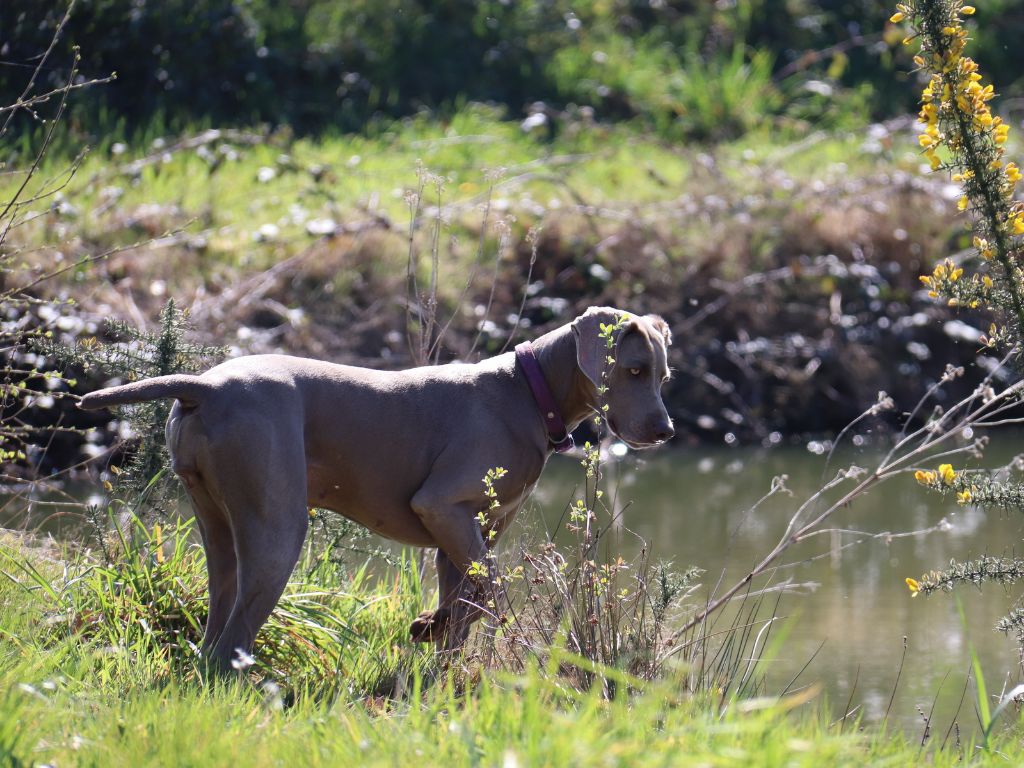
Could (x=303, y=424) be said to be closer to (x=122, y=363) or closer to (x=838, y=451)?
(x=122, y=363)

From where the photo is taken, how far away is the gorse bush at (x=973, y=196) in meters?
4.66

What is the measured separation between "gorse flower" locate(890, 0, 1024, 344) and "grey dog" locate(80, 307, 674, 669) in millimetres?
1202

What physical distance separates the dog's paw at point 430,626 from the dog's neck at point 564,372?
90cm

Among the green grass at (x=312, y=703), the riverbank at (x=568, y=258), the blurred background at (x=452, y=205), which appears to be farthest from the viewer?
the riverbank at (x=568, y=258)

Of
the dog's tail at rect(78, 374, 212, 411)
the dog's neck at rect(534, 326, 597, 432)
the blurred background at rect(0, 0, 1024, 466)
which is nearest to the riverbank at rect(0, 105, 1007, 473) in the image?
the blurred background at rect(0, 0, 1024, 466)

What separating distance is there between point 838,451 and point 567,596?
26.9ft

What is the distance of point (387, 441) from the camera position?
15.9ft

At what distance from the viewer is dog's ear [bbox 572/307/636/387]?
16.2ft

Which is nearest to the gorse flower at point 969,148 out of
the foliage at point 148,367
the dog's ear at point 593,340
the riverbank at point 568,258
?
the dog's ear at point 593,340

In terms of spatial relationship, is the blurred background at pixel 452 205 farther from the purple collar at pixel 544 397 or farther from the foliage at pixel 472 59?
the purple collar at pixel 544 397

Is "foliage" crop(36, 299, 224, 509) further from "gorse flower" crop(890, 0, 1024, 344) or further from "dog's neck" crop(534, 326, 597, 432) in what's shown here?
"gorse flower" crop(890, 0, 1024, 344)

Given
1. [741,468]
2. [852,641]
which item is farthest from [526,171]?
[852,641]

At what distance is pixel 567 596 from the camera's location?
4.54 m

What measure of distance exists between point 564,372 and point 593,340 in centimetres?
25
